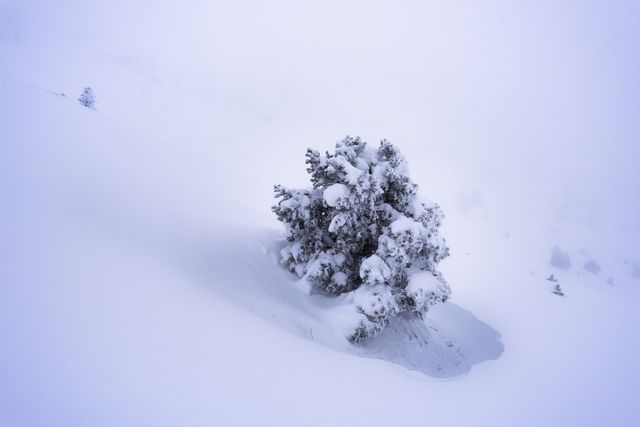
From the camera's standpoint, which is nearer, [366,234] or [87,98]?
[366,234]

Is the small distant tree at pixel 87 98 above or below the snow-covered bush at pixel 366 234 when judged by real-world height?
above

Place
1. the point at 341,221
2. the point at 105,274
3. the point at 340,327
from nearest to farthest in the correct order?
the point at 105,274
the point at 340,327
the point at 341,221

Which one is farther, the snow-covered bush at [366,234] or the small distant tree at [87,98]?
the small distant tree at [87,98]

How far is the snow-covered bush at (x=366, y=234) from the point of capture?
11.5m

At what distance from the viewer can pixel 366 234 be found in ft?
42.4

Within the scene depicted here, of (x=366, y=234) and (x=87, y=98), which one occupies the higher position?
(x=87, y=98)

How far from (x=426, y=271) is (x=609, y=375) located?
22.7ft

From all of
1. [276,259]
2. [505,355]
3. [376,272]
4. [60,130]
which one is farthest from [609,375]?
[60,130]

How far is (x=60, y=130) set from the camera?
14023mm

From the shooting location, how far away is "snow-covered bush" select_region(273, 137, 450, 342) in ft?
37.7

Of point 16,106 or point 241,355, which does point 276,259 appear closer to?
point 241,355

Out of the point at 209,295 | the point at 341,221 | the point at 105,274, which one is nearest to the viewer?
the point at 105,274

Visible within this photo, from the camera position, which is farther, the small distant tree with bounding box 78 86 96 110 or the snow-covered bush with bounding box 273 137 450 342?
the small distant tree with bounding box 78 86 96 110

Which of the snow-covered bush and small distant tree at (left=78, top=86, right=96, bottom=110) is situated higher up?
small distant tree at (left=78, top=86, right=96, bottom=110)
